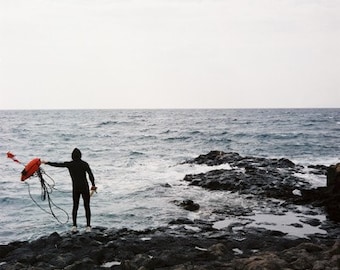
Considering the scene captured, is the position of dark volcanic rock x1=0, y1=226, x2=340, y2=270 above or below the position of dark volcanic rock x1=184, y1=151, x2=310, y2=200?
above

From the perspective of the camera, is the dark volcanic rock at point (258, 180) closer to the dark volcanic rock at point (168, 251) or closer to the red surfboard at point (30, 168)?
the dark volcanic rock at point (168, 251)

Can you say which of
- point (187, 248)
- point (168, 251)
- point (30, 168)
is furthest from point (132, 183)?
point (168, 251)

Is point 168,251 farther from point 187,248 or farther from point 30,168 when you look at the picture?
point 30,168

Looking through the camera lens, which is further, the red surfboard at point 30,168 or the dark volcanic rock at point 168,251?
the red surfboard at point 30,168

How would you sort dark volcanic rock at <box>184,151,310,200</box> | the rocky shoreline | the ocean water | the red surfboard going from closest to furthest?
the rocky shoreline → the red surfboard → the ocean water → dark volcanic rock at <box>184,151,310,200</box>

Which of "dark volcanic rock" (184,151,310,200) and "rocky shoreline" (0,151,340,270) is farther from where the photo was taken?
"dark volcanic rock" (184,151,310,200)

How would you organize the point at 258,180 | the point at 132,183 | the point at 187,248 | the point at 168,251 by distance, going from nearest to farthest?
the point at 168,251
the point at 187,248
the point at 258,180
the point at 132,183

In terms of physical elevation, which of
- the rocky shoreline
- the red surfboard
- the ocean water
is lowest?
the ocean water

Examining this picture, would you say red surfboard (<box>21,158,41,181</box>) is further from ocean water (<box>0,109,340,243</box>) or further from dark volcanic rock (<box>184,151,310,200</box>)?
dark volcanic rock (<box>184,151,310,200</box>)

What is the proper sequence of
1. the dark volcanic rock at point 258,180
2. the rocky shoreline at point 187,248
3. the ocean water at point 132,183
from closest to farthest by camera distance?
the rocky shoreline at point 187,248, the ocean water at point 132,183, the dark volcanic rock at point 258,180

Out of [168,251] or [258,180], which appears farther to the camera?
[258,180]

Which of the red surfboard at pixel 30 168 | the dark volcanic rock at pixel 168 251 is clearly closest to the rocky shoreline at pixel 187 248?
the dark volcanic rock at pixel 168 251

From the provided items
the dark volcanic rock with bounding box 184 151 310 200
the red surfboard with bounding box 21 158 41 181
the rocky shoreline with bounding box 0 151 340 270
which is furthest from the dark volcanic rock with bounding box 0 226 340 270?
the dark volcanic rock with bounding box 184 151 310 200

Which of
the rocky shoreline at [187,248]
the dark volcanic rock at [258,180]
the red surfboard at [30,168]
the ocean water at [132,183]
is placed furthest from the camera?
the dark volcanic rock at [258,180]
